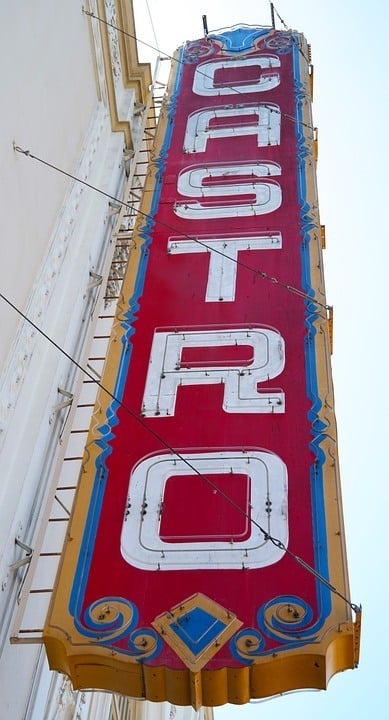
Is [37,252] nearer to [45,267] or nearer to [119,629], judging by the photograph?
[45,267]

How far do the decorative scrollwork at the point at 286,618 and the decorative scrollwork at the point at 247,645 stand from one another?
0.23 ft

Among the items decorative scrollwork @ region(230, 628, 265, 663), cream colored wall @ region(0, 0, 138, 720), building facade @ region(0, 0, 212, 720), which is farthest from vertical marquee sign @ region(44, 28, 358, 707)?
cream colored wall @ region(0, 0, 138, 720)

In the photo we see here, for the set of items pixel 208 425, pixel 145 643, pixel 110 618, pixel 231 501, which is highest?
pixel 208 425

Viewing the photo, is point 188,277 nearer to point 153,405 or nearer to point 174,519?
point 153,405

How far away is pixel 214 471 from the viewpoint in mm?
6480

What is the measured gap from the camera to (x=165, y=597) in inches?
222

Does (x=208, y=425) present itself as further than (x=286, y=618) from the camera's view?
Yes

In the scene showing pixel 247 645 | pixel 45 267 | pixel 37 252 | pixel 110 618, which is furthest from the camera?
pixel 45 267

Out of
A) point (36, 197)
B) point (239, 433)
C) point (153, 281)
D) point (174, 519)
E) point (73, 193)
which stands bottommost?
point (174, 519)

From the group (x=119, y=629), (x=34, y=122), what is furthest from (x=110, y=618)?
(x=34, y=122)

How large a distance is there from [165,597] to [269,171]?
602cm

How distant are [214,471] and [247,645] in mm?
1491

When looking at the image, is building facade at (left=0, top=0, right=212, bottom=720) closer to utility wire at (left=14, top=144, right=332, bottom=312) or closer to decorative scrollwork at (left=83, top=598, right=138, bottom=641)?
utility wire at (left=14, top=144, right=332, bottom=312)

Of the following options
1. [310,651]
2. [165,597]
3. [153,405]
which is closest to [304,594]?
[310,651]
